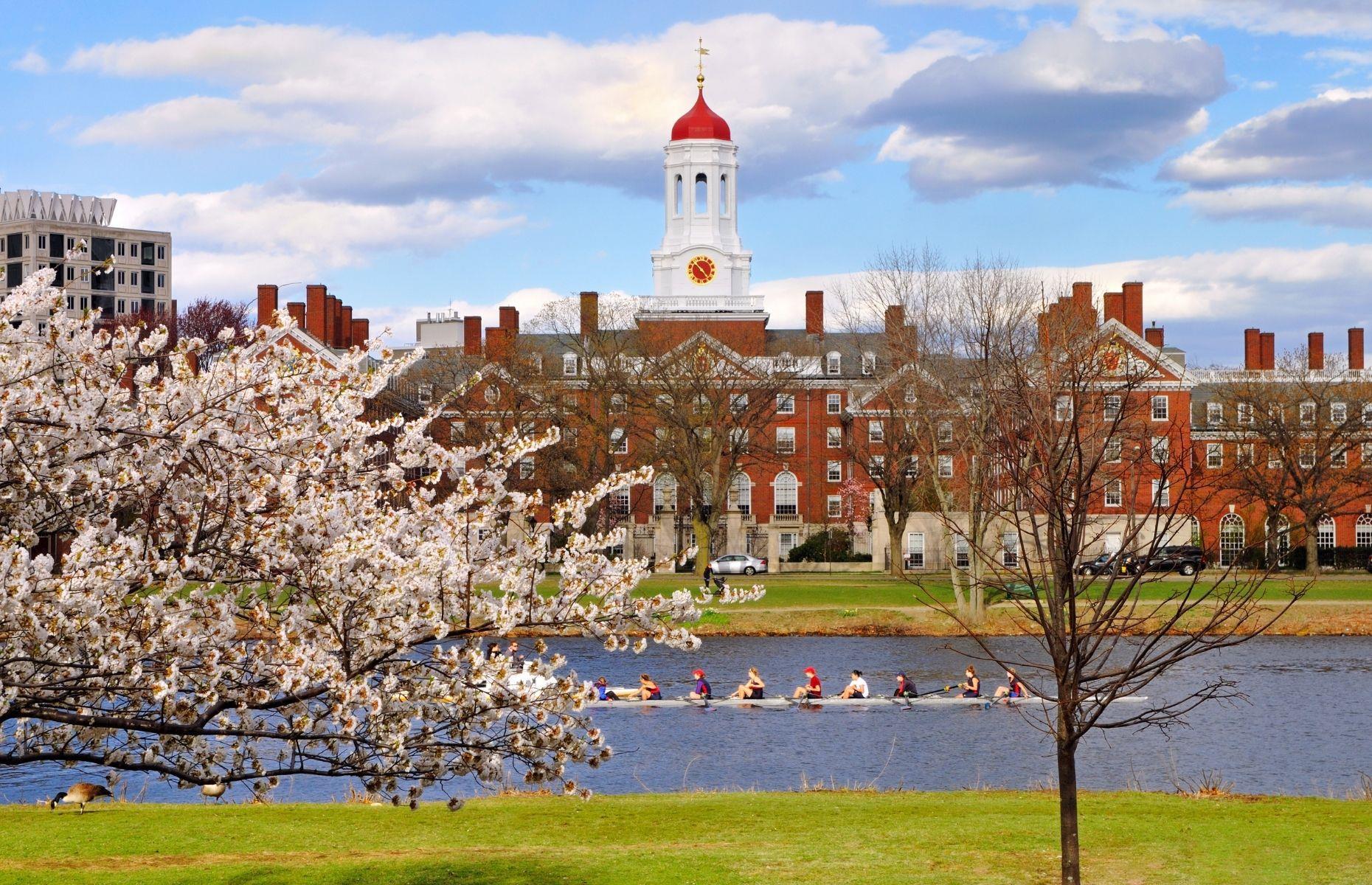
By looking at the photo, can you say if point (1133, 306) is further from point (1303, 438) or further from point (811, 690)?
point (811, 690)

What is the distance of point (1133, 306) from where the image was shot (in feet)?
284

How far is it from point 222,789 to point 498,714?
2839 millimetres

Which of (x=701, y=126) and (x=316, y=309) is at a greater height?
(x=701, y=126)

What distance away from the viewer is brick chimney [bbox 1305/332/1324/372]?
85.9m

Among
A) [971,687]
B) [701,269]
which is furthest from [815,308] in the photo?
[971,687]

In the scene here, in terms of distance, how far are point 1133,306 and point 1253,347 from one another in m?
15.4

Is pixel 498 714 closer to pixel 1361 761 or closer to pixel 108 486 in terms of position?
pixel 108 486

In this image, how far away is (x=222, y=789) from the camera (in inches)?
483

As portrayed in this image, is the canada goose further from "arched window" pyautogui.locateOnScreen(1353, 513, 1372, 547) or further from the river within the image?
"arched window" pyautogui.locateOnScreen(1353, 513, 1372, 547)

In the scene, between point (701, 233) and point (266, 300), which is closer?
point (266, 300)

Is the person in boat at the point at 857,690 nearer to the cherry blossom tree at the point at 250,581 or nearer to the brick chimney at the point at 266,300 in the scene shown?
the cherry blossom tree at the point at 250,581

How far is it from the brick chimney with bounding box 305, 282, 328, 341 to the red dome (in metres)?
25.9

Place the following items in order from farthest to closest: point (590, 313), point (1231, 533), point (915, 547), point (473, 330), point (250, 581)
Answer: point (473, 330) → point (1231, 533) → point (915, 547) → point (590, 313) → point (250, 581)

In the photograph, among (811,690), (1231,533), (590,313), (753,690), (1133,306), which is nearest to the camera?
(753,690)
